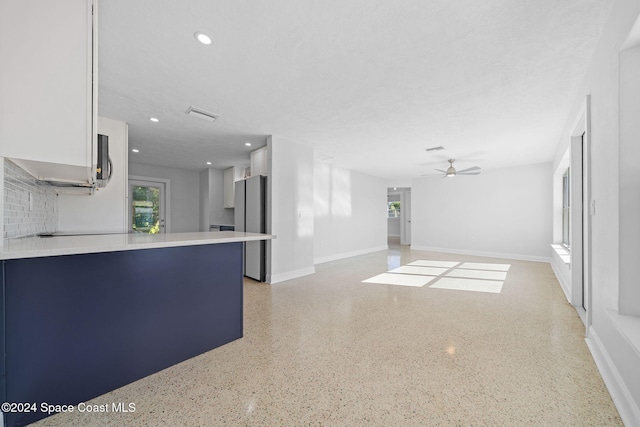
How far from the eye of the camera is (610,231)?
5.55 ft

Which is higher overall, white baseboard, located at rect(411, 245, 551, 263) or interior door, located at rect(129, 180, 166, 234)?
interior door, located at rect(129, 180, 166, 234)

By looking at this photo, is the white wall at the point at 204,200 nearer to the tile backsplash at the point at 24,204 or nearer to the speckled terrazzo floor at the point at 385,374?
the tile backsplash at the point at 24,204

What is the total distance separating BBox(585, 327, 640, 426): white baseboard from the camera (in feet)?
4.37

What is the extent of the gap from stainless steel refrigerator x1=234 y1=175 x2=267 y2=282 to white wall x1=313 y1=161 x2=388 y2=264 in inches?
77.4

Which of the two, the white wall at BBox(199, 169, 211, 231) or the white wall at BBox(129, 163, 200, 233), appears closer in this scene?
the white wall at BBox(129, 163, 200, 233)

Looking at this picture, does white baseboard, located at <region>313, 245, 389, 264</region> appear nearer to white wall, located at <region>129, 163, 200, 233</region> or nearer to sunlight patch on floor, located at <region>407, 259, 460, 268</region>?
sunlight patch on floor, located at <region>407, 259, 460, 268</region>

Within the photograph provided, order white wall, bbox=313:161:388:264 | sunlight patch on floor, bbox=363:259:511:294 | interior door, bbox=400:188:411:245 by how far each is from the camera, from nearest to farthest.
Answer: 1. sunlight patch on floor, bbox=363:259:511:294
2. white wall, bbox=313:161:388:264
3. interior door, bbox=400:188:411:245

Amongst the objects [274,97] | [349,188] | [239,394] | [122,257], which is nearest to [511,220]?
[349,188]

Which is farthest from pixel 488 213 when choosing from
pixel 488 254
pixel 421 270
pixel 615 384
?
pixel 615 384

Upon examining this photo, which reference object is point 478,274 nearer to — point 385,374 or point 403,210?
point 385,374

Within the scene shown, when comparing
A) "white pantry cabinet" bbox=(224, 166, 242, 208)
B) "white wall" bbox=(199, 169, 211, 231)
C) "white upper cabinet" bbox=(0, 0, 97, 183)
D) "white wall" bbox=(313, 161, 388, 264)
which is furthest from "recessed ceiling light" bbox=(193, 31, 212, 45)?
"white wall" bbox=(199, 169, 211, 231)

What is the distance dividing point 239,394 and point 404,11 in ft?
8.76

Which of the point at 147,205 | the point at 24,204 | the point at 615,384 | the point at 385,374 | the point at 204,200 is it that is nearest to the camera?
the point at 615,384

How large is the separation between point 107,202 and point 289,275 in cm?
290
